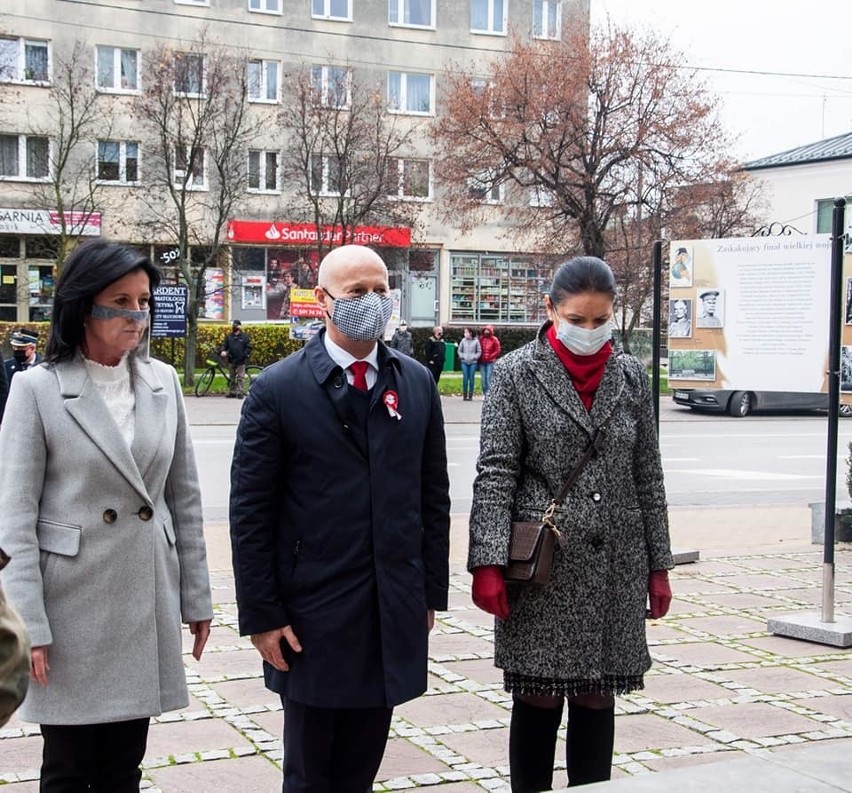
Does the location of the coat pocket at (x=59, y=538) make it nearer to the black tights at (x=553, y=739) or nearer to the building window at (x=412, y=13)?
the black tights at (x=553, y=739)

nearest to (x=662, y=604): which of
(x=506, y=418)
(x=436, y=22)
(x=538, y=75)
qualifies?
(x=506, y=418)

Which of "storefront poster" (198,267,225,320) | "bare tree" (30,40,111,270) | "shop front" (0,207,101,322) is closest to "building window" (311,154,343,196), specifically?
"storefront poster" (198,267,225,320)

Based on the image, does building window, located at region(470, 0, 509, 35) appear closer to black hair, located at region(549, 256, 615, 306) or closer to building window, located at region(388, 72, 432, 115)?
building window, located at region(388, 72, 432, 115)

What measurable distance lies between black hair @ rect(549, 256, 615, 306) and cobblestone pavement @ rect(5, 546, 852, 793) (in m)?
1.78

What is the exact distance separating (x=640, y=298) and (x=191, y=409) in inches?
534

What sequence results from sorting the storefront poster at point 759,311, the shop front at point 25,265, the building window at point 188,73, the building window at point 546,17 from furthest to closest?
the building window at point 546,17
the shop front at point 25,265
the building window at point 188,73
the storefront poster at point 759,311

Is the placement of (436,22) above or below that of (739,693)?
above

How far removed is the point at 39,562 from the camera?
3355mm

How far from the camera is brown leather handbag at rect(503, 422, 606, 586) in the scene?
3.77 meters

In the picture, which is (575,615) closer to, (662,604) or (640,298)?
(662,604)

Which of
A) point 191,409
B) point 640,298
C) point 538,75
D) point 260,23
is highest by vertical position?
point 260,23

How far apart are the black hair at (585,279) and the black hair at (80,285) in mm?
1309

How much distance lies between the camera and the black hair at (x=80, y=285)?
11.5 ft

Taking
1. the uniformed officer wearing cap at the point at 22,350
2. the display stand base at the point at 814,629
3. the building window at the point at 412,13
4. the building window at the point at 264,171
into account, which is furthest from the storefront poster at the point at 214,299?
the display stand base at the point at 814,629
